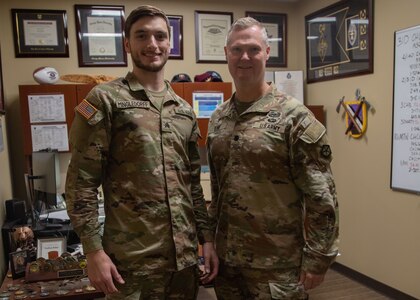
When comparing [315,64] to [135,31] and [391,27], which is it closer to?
[391,27]

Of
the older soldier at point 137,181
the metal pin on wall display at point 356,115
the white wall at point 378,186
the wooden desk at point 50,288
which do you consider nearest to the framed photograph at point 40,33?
the wooden desk at point 50,288

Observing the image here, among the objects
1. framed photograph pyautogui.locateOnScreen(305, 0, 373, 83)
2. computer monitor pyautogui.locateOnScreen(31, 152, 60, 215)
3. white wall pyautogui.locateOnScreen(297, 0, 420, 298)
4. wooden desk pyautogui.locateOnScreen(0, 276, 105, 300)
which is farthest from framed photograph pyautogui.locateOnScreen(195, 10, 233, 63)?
wooden desk pyautogui.locateOnScreen(0, 276, 105, 300)

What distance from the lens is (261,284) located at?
1.45 metres

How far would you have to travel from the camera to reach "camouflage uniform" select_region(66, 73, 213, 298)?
1.29 metres

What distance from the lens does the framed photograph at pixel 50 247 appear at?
6.98ft

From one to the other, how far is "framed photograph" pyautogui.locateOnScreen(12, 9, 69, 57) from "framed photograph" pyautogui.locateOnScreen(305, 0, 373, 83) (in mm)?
2466

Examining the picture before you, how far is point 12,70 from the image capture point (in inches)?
133

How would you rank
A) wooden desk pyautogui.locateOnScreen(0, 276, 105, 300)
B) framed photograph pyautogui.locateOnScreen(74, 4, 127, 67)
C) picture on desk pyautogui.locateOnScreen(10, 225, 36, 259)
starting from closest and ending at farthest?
1. wooden desk pyautogui.locateOnScreen(0, 276, 105, 300)
2. picture on desk pyautogui.locateOnScreen(10, 225, 36, 259)
3. framed photograph pyautogui.locateOnScreen(74, 4, 127, 67)

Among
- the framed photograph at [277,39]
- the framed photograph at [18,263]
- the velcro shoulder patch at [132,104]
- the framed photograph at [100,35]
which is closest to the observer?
the velcro shoulder patch at [132,104]

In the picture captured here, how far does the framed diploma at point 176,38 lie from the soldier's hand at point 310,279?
2.82 metres

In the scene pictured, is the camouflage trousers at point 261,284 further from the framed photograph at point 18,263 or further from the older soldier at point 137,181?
the framed photograph at point 18,263

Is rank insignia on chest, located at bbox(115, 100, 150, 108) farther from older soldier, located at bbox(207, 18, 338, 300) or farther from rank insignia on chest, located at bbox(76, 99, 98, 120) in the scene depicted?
older soldier, located at bbox(207, 18, 338, 300)

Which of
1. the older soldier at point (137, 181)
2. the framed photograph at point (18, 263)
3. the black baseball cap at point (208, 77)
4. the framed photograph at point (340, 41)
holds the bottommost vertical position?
the framed photograph at point (18, 263)

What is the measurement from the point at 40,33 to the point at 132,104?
2.56 metres
